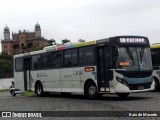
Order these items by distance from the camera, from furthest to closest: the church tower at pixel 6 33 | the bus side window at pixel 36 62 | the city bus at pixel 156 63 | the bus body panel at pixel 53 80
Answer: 1. the church tower at pixel 6 33
2. the bus side window at pixel 36 62
3. the bus body panel at pixel 53 80
4. the city bus at pixel 156 63

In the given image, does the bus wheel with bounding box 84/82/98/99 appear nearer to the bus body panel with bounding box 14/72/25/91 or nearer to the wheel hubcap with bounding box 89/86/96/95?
the wheel hubcap with bounding box 89/86/96/95

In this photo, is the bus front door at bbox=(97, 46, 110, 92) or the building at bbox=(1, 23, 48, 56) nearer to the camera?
the bus front door at bbox=(97, 46, 110, 92)

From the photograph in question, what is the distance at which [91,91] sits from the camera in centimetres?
2088

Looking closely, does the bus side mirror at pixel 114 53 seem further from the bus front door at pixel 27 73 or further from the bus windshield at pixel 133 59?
the bus front door at pixel 27 73

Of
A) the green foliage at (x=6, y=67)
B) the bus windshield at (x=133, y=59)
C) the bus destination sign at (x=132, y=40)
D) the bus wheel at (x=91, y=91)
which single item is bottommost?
the bus wheel at (x=91, y=91)

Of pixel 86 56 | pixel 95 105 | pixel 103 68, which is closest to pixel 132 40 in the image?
pixel 103 68

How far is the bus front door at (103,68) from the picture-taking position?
1970 centimetres

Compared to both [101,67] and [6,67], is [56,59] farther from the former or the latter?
[6,67]

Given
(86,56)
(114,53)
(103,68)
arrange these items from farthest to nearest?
1. (86,56)
2. (103,68)
3. (114,53)

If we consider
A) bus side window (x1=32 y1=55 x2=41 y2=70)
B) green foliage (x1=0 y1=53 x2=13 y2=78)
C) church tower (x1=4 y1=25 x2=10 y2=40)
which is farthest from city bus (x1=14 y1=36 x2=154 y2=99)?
church tower (x1=4 y1=25 x2=10 y2=40)

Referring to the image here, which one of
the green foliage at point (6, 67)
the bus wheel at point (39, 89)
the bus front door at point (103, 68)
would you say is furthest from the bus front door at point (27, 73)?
the green foliage at point (6, 67)

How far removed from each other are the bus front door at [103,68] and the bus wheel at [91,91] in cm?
50

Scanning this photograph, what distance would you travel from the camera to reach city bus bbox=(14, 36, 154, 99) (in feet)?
62.5

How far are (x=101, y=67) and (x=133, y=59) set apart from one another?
5.53 feet
